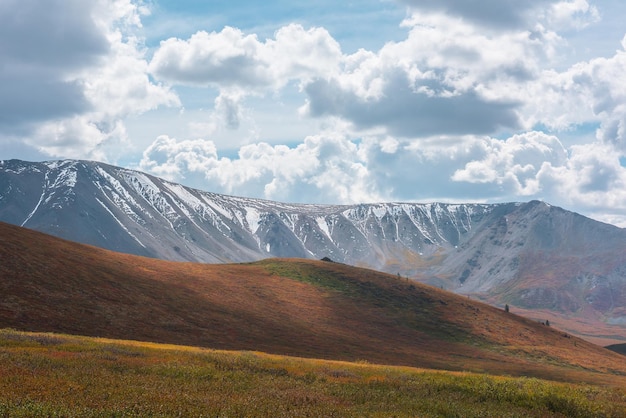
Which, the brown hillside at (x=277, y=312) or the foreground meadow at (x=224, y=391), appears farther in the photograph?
the brown hillside at (x=277, y=312)

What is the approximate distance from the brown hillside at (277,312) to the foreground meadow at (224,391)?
139ft

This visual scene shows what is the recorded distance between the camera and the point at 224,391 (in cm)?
2739

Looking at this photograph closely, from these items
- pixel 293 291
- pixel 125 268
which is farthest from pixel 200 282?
pixel 293 291

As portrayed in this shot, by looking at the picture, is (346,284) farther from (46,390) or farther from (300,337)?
(46,390)

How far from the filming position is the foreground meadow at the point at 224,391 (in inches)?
846

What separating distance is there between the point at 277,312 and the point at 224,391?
97332 mm

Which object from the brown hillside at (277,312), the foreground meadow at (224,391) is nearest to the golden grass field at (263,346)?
the foreground meadow at (224,391)

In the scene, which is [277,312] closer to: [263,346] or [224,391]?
[263,346]

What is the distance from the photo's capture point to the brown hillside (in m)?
83.9

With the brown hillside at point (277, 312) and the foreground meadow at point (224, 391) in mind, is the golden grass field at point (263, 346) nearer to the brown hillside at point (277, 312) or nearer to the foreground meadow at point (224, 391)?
the foreground meadow at point (224, 391)

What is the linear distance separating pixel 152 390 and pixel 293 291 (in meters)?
123

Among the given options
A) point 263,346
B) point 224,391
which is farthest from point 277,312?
point 224,391

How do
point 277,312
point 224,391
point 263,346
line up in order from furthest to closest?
1. point 277,312
2. point 263,346
3. point 224,391

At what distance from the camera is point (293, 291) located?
147125 mm
